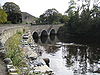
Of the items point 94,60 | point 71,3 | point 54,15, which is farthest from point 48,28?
point 94,60

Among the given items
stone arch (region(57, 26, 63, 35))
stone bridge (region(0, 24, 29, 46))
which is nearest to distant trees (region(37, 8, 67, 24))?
stone arch (region(57, 26, 63, 35))

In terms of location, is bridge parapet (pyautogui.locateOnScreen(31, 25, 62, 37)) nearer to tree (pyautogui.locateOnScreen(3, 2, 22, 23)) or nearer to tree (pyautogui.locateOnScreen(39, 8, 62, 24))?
tree (pyautogui.locateOnScreen(3, 2, 22, 23))

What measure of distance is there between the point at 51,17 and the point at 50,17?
49 cm

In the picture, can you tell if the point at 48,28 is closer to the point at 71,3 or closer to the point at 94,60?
the point at 71,3

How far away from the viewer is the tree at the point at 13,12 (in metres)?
82.0

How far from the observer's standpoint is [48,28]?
82125mm

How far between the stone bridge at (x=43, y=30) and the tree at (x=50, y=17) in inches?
610

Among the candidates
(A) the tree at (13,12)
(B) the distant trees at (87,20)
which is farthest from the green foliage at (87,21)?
(A) the tree at (13,12)

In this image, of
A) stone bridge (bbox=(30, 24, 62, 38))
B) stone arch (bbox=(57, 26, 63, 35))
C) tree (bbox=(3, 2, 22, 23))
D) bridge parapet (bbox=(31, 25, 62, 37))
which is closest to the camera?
bridge parapet (bbox=(31, 25, 62, 37))

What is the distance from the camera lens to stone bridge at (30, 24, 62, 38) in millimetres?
70125

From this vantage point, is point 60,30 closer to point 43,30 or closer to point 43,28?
point 43,30

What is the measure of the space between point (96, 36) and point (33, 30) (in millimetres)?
19971

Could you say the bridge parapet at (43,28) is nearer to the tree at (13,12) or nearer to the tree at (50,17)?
the tree at (13,12)

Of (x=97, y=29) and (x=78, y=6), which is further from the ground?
(x=78, y=6)
